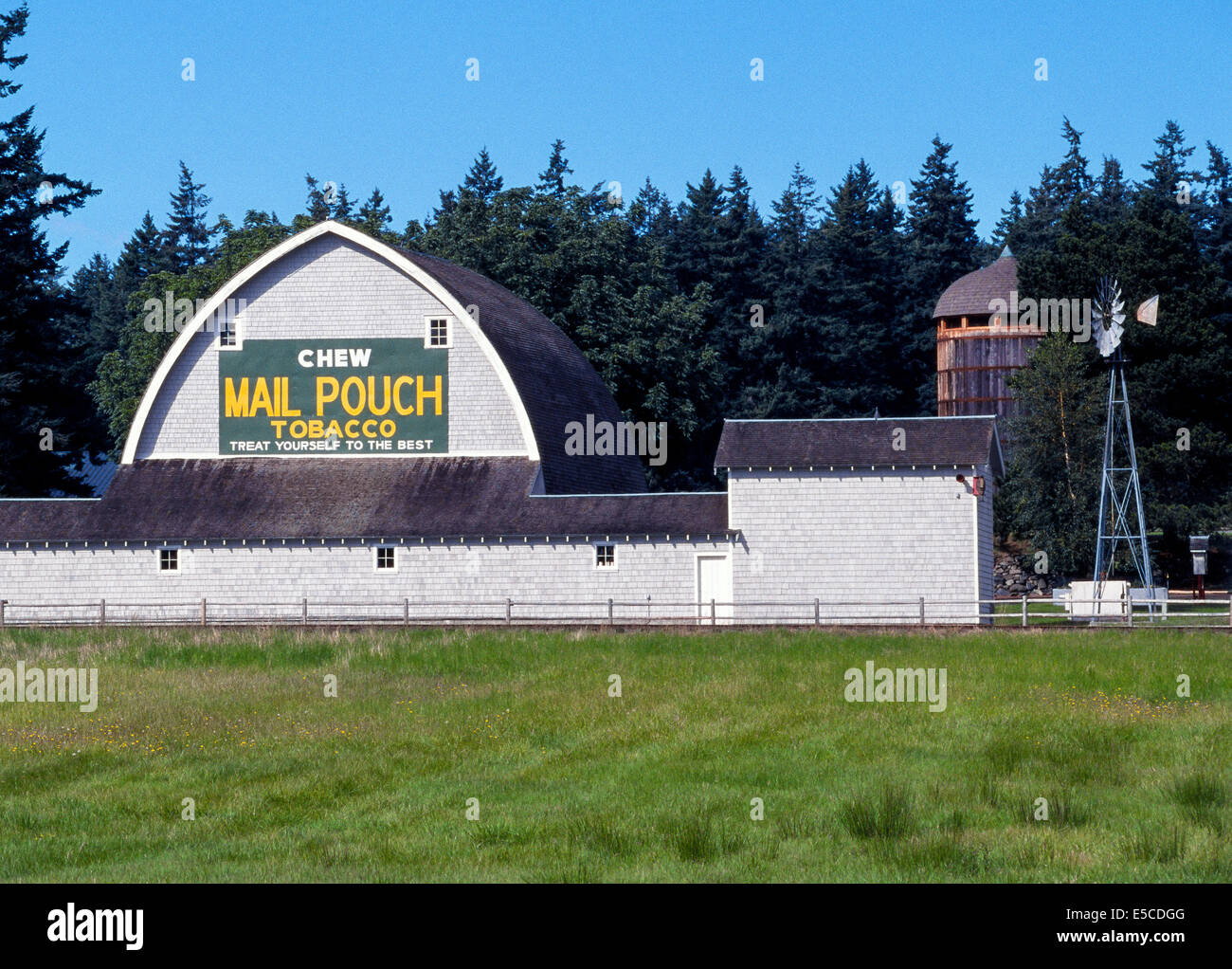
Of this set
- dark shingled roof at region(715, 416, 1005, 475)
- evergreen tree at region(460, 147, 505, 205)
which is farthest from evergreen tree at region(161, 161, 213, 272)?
dark shingled roof at region(715, 416, 1005, 475)

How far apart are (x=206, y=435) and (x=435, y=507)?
7702mm

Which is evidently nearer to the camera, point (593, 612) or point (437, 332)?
point (593, 612)

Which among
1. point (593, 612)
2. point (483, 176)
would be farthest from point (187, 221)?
point (593, 612)

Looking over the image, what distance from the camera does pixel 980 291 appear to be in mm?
69125

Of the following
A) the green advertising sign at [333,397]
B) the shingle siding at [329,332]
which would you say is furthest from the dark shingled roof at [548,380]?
the green advertising sign at [333,397]

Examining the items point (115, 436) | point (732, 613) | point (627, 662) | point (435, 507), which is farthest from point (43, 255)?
point (627, 662)

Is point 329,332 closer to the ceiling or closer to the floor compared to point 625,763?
closer to the ceiling

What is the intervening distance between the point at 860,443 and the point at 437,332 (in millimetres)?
12417

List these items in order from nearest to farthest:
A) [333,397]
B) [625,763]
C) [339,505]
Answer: [625,763] < [339,505] < [333,397]

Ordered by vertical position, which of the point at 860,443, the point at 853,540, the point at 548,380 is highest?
the point at 548,380

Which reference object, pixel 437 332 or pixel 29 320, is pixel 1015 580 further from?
pixel 29 320

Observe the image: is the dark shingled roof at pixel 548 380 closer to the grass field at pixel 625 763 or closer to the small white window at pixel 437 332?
the small white window at pixel 437 332

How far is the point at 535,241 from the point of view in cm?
6253
